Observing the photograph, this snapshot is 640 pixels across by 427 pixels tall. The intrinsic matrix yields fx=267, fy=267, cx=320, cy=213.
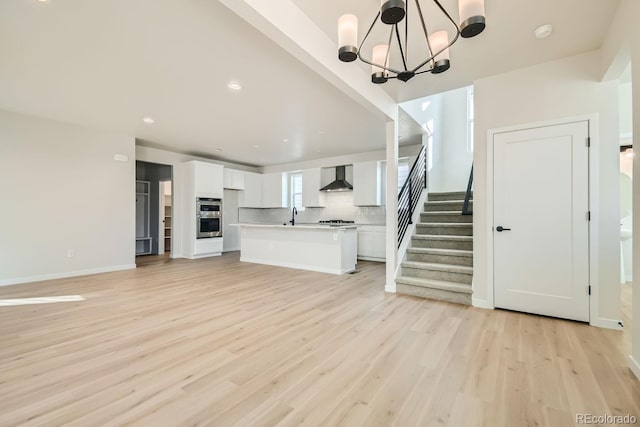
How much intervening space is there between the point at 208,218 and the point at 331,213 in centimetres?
347

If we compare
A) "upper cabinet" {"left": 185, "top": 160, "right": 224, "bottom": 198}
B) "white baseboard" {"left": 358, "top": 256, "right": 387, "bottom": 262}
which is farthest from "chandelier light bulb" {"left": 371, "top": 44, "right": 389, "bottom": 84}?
"upper cabinet" {"left": 185, "top": 160, "right": 224, "bottom": 198}

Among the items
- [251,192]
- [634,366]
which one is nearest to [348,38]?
[634,366]

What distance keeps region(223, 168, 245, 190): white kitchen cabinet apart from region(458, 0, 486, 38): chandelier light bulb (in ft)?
24.1

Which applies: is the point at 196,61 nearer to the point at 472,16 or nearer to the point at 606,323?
the point at 472,16

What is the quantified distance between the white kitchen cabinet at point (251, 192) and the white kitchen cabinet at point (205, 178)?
1.04m

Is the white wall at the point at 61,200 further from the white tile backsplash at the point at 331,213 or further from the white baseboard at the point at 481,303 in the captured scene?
the white baseboard at the point at 481,303

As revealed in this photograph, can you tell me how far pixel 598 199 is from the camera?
2732mm

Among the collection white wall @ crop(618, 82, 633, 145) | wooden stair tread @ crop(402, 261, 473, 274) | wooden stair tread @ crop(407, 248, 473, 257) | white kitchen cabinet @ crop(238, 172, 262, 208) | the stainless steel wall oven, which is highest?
white wall @ crop(618, 82, 633, 145)

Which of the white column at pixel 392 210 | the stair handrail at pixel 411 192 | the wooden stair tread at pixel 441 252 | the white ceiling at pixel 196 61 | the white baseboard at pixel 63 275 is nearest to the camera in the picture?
the white ceiling at pixel 196 61

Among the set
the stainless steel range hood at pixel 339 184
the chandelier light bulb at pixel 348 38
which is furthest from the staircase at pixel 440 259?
the chandelier light bulb at pixel 348 38

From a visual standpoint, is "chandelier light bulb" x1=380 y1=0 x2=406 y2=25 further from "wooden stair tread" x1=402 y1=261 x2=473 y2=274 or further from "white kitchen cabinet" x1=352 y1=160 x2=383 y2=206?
"white kitchen cabinet" x1=352 y1=160 x2=383 y2=206

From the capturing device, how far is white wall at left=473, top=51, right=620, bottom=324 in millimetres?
2689

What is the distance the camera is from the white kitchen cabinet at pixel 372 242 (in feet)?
21.5

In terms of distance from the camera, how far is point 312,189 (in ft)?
25.9
